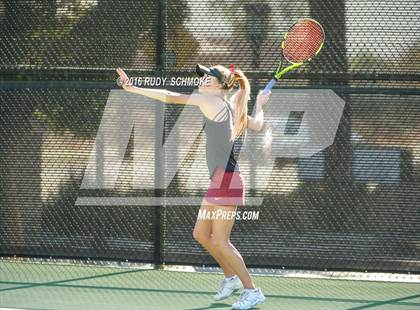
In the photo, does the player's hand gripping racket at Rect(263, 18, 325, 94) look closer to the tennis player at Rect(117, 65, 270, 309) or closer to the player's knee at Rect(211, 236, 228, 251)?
the tennis player at Rect(117, 65, 270, 309)

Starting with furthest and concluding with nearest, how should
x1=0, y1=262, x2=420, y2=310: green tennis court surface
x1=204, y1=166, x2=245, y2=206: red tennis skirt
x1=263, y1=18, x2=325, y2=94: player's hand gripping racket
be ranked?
x1=263, y1=18, x2=325, y2=94: player's hand gripping racket, x1=0, y1=262, x2=420, y2=310: green tennis court surface, x1=204, y1=166, x2=245, y2=206: red tennis skirt

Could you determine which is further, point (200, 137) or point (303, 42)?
point (200, 137)

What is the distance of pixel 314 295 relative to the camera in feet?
21.9

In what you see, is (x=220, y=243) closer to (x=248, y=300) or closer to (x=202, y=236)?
(x=202, y=236)

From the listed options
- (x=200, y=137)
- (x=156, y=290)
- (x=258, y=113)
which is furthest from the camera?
(x=200, y=137)

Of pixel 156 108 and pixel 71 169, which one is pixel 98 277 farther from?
pixel 156 108

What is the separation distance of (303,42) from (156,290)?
2353 millimetres

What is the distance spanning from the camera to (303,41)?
21.8ft

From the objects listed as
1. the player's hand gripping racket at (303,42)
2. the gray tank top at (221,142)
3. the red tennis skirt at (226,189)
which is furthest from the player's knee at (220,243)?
the player's hand gripping racket at (303,42)

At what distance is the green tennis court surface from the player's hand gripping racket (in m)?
1.82

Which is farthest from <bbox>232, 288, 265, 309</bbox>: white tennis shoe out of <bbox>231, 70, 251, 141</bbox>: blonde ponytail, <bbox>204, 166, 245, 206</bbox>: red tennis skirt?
<bbox>231, 70, 251, 141</bbox>: blonde ponytail

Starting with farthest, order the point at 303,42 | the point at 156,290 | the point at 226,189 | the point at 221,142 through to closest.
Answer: the point at 156,290 → the point at 303,42 → the point at 221,142 → the point at 226,189

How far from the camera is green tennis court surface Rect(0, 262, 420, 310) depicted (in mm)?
6223

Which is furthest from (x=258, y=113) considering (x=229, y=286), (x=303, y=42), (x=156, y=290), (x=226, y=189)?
(x=156, y=290)
